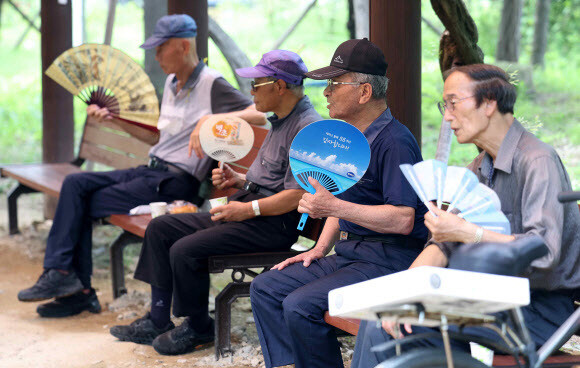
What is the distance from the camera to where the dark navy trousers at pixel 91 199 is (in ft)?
16.8

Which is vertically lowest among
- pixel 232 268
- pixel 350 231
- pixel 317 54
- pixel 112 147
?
pixel 232 268

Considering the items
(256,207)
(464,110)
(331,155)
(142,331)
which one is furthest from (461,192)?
(142,331)

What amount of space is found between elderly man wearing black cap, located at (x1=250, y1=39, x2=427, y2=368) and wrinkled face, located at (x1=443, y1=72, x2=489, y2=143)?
0.45m

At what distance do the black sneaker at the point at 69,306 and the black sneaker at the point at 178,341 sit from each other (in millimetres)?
1094

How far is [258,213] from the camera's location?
159 inches

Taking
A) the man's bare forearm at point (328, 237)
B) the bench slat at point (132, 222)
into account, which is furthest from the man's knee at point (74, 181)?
the man's bare forearm at point (328, 237)

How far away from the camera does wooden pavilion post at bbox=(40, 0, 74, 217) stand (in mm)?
7723

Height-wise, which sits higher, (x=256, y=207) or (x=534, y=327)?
(x=256, y=207)

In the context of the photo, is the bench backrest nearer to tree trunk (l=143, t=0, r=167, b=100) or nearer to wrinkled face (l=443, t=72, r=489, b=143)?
tree trunk (l=143, t=0, r=167, b=100)

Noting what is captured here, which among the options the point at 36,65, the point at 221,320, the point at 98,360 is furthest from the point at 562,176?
the point at 36,65

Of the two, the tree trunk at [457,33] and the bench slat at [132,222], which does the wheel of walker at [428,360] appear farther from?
the bench slat at [132,222]

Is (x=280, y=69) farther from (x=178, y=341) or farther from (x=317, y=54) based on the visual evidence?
(x=317, y=54)

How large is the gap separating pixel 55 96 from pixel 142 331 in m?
4.06

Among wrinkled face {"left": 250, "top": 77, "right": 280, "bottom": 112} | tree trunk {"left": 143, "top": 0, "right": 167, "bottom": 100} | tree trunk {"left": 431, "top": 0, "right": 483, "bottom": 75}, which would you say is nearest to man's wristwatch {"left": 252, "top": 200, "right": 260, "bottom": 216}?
wrinkled face {"left": 250, "top": 77, "right": 280, "bottom": 112}
